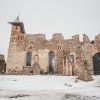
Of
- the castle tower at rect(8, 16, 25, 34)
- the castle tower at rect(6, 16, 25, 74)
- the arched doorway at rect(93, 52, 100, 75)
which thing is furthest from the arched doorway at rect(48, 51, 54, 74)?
the arched doorway at rect(93, 52, 100, 75)

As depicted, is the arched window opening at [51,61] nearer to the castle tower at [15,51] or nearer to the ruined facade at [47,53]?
the ruined facade at [47,53]

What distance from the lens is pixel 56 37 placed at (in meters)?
25.4

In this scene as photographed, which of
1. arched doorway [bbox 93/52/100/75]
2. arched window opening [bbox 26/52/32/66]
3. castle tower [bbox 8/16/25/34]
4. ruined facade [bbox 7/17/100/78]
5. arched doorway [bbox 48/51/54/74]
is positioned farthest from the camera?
arched doorway [bbox 93/52/100/75]

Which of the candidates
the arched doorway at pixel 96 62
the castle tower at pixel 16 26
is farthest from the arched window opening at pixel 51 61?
the arched doorway at pixel 96 62

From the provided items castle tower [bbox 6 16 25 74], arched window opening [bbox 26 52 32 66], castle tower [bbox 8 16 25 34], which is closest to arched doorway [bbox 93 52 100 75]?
arched window opening [bbox 26 52 32 66]

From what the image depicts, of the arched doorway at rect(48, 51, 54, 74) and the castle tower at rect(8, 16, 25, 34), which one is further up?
the castle tower at rect(8, 16, 25, 34)

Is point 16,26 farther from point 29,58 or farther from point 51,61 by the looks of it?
point 51,61

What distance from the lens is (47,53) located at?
2477 cm

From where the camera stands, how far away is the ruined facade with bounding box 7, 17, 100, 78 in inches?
949

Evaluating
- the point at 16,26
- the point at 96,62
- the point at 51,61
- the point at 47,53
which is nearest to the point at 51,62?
the point at 51,61

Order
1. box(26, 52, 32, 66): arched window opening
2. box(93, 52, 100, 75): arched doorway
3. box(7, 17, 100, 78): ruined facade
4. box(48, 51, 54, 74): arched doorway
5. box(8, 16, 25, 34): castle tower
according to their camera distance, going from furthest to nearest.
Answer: box(93, 52, 100, 75): arched doorway < box(8, 16, 25, 34): castle tower < box(26, 52, 32, 66): arched window opening < box(48, 51, 54, 74): arched doorway < box(7, 17, 100, 78): ruined facade

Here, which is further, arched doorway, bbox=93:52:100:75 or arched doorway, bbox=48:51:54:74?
arched doorway, bbox=93:52:100:75

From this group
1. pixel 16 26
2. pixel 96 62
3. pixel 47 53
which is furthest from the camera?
pixel 96 62

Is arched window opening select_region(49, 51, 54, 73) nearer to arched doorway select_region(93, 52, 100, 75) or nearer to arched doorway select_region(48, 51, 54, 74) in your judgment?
arched doorway select_region(48, 51, 54, 74)
